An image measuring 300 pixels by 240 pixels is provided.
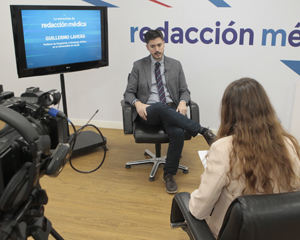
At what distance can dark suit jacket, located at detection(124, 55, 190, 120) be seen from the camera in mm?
3207

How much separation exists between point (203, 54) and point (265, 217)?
118 inches

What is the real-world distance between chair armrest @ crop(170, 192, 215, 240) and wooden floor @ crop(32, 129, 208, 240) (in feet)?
2.13

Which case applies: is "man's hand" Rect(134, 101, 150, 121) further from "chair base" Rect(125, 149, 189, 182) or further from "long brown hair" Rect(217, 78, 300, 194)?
"long brown hair" Rect(217, 78, 300, 194)

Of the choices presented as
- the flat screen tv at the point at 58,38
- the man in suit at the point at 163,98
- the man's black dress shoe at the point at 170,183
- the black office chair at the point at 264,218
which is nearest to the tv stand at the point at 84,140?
the flat screen tv at the point at 58,38

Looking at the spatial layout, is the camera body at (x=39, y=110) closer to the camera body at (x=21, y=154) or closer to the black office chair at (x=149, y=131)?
the camera body at (x=21, y=154)

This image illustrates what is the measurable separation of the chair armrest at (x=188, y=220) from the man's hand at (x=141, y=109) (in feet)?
4.50

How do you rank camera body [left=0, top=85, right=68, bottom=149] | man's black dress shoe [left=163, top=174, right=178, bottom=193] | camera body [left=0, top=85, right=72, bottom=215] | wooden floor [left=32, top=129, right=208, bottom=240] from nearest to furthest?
1. camera body [left=0, top=85, right=72, bottom=215]
2. camera body [left=0, top=85, right=68, bottom=149]
3. wooden floor [left=32, top=129, right=208, bottom=240]
4. man's black dress shoe [left=163, top=174, right=178, bottom=193]

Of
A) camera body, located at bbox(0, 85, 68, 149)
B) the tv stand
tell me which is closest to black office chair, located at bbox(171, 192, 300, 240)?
camera body, located at bbox(0, 85, 68, 149)

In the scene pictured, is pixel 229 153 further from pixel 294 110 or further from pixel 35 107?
pixel 294 110

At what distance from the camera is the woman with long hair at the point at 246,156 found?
128 centimetres

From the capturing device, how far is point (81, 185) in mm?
2934

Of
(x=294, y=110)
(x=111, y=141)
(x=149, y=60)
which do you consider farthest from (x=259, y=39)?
(x=111, y=141)

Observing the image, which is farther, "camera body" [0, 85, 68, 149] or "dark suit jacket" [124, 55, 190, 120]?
"dark suit jacket" [124, 55, 190, 120]

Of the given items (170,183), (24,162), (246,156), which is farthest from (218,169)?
(170,183)
